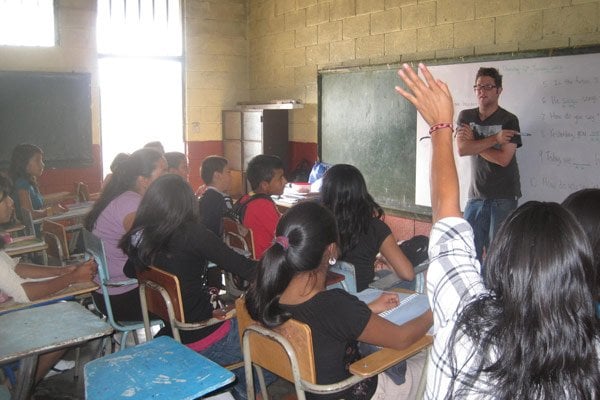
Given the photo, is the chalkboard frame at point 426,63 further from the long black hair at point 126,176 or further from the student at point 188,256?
the student at point 188,256

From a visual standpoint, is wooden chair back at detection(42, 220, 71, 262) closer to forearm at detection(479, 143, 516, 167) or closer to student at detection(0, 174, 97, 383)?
student at detection(0, 174, 97, 383)

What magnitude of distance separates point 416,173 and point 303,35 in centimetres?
213

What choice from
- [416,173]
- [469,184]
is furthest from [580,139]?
[416,173]

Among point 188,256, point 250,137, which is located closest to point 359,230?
point 188,256

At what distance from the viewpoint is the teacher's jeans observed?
12.1 ft

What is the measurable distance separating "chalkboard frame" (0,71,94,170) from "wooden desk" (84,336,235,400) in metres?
4.68

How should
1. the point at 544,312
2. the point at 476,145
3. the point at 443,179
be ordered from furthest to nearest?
1. the point at 476,145
2. the point at 443,179
3. the point at 544,312

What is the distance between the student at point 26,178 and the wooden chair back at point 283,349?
3214 millimetres

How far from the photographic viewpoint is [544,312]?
893 millimetres

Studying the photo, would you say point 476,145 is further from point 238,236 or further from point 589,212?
point 589,212

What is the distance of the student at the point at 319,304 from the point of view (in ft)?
5.53

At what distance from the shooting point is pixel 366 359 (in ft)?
5.49

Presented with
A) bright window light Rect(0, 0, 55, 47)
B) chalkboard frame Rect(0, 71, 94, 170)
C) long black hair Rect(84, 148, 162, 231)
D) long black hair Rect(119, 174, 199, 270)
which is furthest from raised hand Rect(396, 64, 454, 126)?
bright window light Rect(0, 0, 55, 47)

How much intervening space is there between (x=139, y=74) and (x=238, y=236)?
398 cm
